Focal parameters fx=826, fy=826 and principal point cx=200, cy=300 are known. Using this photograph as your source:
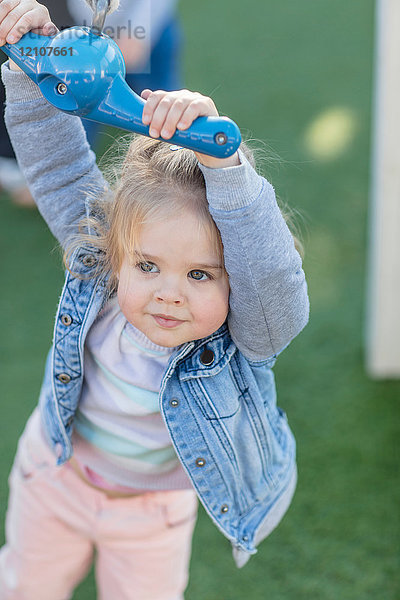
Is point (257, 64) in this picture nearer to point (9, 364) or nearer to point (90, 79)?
point (9, 364)

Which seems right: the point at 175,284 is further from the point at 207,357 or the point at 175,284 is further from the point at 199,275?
the point at 207,357

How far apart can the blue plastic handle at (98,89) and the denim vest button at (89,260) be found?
0.29 meters

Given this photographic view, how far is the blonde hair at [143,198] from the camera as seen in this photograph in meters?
0.93

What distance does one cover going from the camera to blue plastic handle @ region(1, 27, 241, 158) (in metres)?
0.78

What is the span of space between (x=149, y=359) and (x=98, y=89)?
1.36ft

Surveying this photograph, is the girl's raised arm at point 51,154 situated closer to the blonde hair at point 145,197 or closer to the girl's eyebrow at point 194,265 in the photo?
the blonde hair at point 145,197

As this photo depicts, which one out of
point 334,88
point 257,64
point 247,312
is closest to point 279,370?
point 247,312

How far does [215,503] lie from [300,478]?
0.73 meters

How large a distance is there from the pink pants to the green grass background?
0.92 feet

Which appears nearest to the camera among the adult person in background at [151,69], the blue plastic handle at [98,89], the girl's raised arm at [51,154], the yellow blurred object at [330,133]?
the blue plastic handle at [98,89]

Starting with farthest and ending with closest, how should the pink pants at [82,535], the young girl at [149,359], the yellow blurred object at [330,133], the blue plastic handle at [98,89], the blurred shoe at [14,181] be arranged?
the yellow blurred object at [330,133], the blurred shoe at [14,181], the pink pants at [82,535], the young girl at [149,359], the blue plastic handle at [98,89]

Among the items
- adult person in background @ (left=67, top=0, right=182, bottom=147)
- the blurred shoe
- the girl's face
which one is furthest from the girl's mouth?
the blurred shoe

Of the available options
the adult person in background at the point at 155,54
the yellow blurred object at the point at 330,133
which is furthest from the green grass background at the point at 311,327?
the adult person in background at the point at 155,54

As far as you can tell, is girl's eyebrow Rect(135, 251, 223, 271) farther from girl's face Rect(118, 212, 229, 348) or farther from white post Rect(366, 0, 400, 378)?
white post Rect(366, 0, 400, 378)
